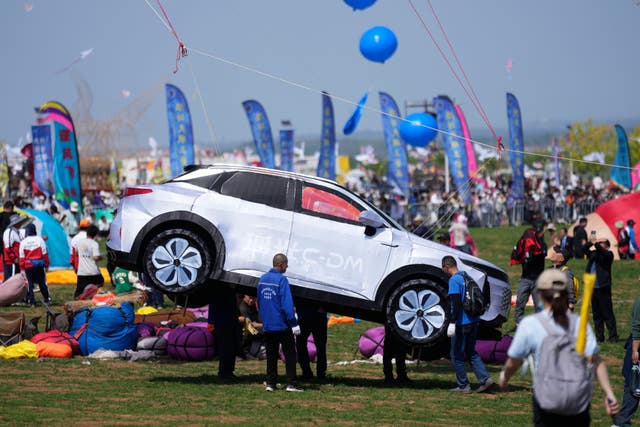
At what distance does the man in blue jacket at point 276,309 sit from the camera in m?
11.7

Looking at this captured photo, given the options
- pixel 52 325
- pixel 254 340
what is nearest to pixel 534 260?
pixel 254 340

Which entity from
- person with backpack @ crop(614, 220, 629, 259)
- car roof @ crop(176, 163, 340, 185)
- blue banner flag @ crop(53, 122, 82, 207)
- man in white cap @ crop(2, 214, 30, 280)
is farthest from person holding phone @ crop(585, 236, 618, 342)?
blue banner flag @ crop(53, 122, 82, 207)

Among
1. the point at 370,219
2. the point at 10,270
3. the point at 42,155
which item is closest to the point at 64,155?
the point at 42,155

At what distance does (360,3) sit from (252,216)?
6.92m

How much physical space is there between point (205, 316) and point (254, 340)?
95.2 inches

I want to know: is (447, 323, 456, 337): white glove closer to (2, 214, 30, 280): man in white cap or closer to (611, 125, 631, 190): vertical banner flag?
(2, 214, 30, 280): man in white cap

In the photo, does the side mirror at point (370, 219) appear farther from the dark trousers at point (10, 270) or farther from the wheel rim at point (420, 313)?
the dark trousers at point (10, 270)

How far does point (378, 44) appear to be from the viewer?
19.9 meters

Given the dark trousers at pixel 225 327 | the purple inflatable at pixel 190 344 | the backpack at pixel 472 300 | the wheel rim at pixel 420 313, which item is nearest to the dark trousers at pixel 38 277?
the purple inflatable at pixel 190 344

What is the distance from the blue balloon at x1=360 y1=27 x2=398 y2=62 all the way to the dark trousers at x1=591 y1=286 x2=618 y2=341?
584cm

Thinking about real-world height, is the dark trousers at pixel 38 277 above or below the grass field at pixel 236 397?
above

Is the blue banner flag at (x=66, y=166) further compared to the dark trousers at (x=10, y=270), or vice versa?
the blue banner flag at (x=66, y=166)

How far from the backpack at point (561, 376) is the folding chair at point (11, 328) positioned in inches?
397

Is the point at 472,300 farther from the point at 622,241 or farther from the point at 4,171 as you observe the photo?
the point at 4,171
